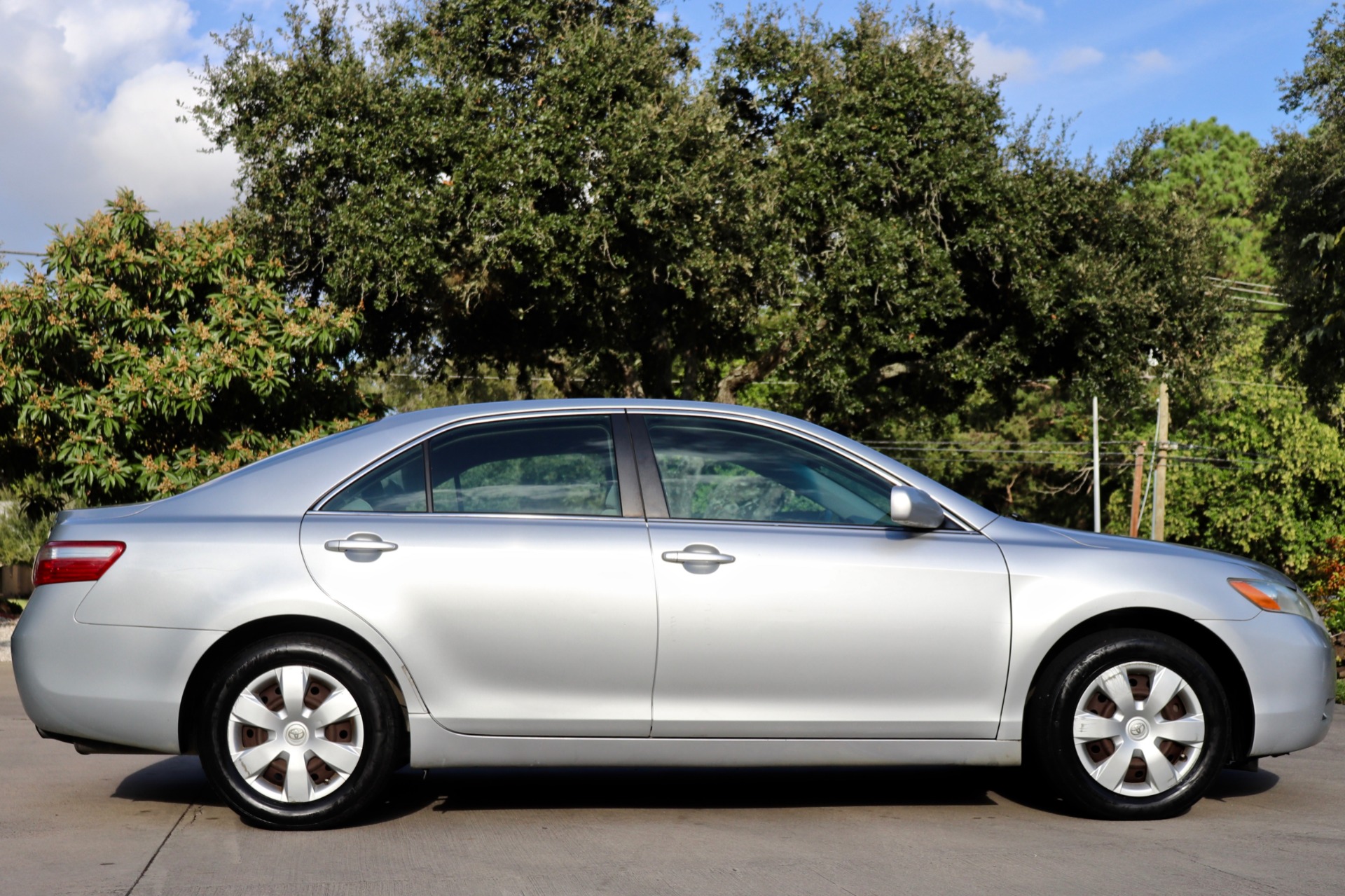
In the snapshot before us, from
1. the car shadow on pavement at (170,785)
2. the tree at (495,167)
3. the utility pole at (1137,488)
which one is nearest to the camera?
the car shadow on pavement at (170,785)

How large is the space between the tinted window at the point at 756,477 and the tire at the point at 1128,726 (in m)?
0.95

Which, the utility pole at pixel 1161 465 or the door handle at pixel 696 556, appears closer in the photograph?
the door handle at pixel 696 556

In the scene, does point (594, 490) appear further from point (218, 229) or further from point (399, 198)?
point (399, 198)

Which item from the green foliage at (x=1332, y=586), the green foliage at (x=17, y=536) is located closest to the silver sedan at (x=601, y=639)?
the green foliage at (x=1332, y=586)

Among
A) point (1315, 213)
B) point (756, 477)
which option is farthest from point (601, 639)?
point (1315, 213)

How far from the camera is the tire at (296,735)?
4.99 meters

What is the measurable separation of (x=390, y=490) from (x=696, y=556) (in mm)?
1229

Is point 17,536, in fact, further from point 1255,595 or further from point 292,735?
point 1255,595

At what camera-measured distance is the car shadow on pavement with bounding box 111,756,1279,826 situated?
5.63 m

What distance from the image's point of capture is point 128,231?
1273 centimetres

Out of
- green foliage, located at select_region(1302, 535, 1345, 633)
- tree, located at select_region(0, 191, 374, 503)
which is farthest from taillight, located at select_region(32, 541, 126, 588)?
green foliage, located at select_region(1302, 535, 1345, 633)

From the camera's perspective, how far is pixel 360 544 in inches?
200

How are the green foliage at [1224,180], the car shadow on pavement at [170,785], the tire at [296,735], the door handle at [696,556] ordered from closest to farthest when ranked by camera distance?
the tire at [296,735] → the door handle at [696,556] → the car shadow on pavement at [170,785] → the green foliage at [1224,180]

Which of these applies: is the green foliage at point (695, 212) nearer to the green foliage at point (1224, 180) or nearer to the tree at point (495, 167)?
the tree at point (495, 167)
